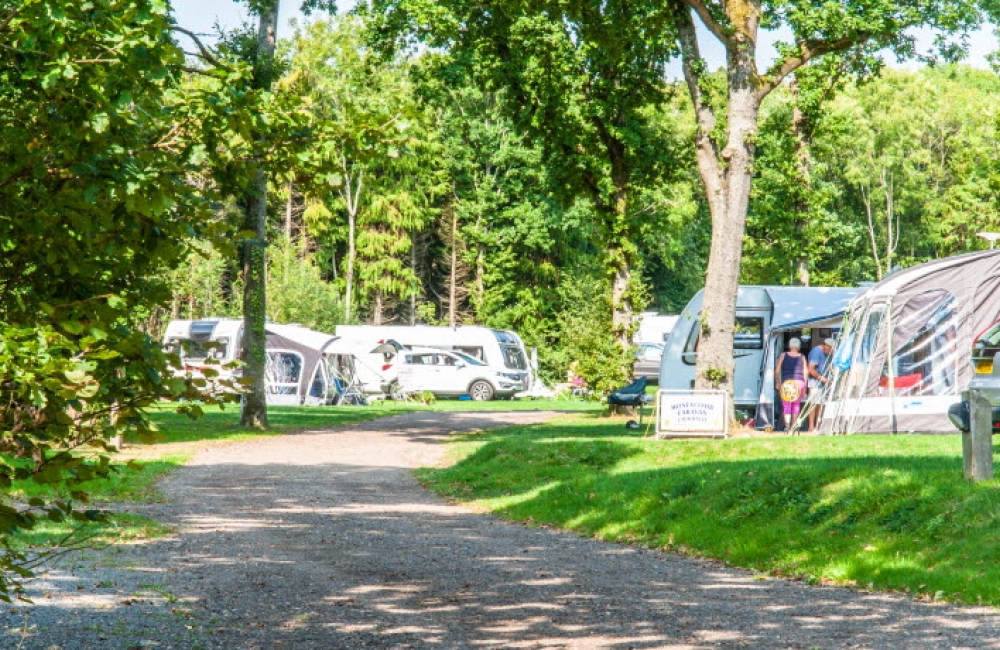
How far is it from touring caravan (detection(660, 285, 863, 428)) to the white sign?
15.9 ft

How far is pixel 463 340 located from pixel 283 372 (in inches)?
297

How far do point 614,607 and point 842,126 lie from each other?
81.1 ft

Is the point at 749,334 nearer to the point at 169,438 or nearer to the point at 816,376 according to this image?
the point at 816,376

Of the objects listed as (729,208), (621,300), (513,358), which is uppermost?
(729,208)

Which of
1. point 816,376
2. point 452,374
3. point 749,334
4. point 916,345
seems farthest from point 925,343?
point 452,374

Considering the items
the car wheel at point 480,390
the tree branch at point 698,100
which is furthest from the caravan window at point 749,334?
the car wheel at point 480,390

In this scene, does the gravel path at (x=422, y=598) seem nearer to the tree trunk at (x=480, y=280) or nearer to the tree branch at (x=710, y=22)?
the tree branch at (x=710, y=22)

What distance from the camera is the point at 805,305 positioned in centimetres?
2355

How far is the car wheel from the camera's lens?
44.7 metres

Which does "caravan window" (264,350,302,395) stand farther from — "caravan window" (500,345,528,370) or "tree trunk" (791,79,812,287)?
"tree trunk" (791,79,812,287)

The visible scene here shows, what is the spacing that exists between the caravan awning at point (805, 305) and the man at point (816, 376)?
51.7 inches

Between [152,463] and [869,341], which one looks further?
[869,341]

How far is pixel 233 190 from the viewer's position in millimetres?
5375

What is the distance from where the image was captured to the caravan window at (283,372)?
40.4 metres
